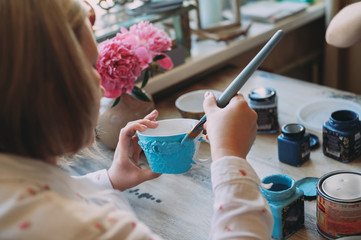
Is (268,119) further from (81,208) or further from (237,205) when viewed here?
(81,208)

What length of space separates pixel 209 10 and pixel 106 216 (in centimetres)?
142

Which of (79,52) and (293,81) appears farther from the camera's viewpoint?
(293,81)

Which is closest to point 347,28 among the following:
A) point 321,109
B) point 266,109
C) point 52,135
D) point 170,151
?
point 321,109

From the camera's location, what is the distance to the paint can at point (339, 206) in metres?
0.72

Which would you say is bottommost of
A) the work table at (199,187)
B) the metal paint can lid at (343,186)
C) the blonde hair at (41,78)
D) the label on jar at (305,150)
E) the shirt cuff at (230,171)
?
the work table at (199,187)

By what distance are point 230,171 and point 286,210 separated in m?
0.17

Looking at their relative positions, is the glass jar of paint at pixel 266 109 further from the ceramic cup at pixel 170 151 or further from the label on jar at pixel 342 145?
the ceramic cup at pixel 170 151

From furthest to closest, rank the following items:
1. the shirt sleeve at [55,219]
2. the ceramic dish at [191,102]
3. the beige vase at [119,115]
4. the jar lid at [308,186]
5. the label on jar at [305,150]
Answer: the ceramic dish at [191,102] → the beige vase at [119,115] → the label on jar at [305,150] → the jar lid at [308,186] → the shirt sleeve at [55,219]

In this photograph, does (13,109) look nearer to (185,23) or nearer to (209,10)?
(185,23)

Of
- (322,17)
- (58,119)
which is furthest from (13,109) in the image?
(322,17)

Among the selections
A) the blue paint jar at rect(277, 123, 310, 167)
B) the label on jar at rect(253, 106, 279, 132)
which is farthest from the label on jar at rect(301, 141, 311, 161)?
the label on jar at rect(253, 106, 279, 132)

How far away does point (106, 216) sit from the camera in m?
0.54

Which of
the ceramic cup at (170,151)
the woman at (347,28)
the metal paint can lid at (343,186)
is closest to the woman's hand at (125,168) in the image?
the ceramic cup at (170,151)

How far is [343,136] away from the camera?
3.08 feet
